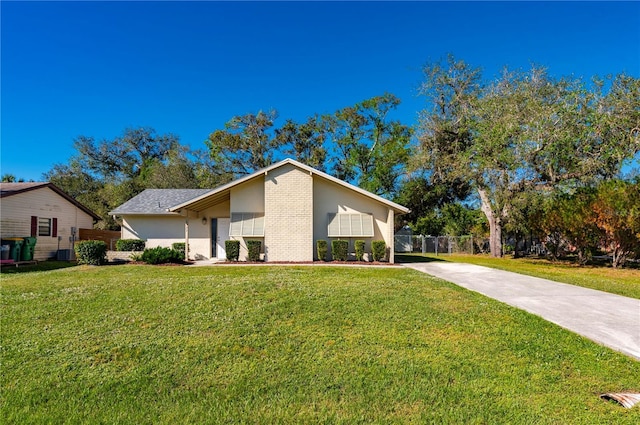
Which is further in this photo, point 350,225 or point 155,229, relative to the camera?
point 155,229

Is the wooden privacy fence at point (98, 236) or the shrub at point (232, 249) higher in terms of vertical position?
the wooden privacy fence at point (98, 236)

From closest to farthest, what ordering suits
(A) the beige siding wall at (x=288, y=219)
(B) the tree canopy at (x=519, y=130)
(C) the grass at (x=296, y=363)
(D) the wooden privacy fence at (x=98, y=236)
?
(C) the grass at (x=296, y=363)
(A) the beige siding wall at (x=288, y=219)
(B) the tree canopy at (x=519, y=130)
(D) the wooden privacy fence at (x=98, y=236)

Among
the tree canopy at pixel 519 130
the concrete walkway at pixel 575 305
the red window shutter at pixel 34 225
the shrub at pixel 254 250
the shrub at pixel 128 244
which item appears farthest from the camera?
the tree canopy at pixel 519 130

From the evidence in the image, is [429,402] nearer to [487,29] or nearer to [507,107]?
[487,29]

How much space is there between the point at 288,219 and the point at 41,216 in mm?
13226

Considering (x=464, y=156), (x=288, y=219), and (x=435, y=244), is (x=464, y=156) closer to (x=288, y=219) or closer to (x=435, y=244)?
(x=435, y=244)

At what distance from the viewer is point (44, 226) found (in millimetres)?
17922

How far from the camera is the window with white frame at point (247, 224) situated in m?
15.1

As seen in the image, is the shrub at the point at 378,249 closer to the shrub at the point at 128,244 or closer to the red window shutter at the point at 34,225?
the shrub at the point at 128,244

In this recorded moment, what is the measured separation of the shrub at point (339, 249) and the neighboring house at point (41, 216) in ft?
48.2

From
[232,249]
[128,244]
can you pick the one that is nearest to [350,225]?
[232,249]

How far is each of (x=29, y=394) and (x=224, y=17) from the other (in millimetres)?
13752

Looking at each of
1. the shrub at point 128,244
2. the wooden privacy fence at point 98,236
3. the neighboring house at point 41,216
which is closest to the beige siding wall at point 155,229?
the shrub at point 128,244

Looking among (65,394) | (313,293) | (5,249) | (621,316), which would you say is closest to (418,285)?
(313,293)
